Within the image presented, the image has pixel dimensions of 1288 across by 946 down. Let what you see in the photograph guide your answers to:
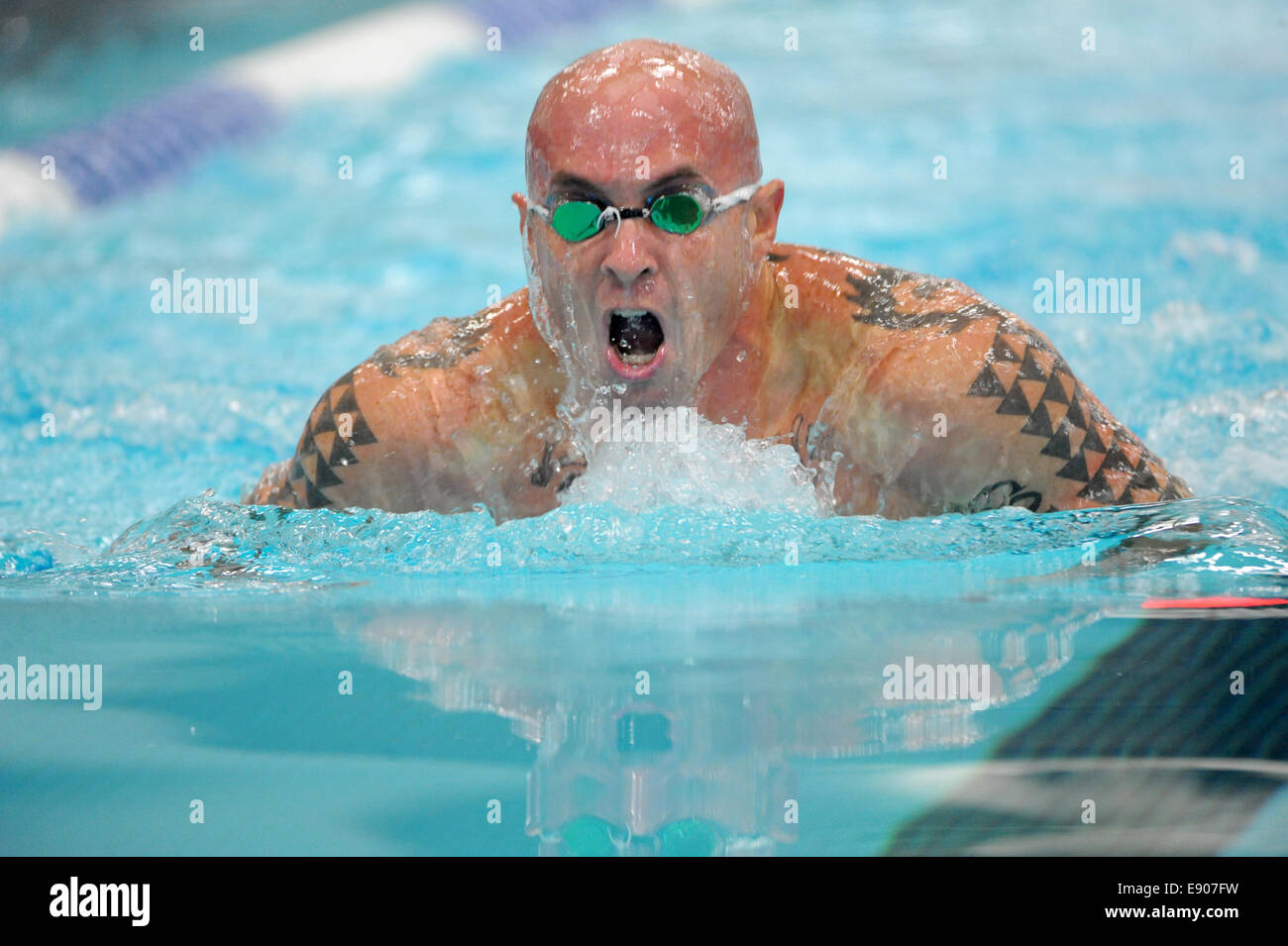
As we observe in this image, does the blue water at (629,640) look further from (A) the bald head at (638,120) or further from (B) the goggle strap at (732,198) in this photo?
(A) the bald head at (638,120)

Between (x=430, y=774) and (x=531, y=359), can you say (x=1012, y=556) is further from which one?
(x=430, y=774)

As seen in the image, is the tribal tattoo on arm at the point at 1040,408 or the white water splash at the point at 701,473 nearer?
the tribal tattoo on arm at the point at 1040,408

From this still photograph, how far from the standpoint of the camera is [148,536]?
2.89m

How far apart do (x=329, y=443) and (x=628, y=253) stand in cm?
83

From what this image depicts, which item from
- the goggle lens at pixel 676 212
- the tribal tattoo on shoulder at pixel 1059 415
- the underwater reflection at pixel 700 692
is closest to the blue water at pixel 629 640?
the underwater reflection at pixel 700 692

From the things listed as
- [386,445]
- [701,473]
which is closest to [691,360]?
[701,473]

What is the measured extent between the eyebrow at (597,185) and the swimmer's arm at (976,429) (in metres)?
0.54

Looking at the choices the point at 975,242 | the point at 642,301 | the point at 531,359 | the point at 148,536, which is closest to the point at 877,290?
the point at 642,301

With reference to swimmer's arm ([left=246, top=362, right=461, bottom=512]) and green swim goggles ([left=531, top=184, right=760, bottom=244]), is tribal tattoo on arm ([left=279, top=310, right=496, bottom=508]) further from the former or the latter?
green swim goggles ([left=531, top=184, right=760, bottom=244])

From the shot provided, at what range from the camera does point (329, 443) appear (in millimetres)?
2879

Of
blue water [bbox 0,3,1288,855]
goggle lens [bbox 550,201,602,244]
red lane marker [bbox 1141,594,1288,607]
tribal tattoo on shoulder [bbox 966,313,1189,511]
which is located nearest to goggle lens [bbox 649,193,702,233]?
goggle lens [bbox 550,201,602,244]

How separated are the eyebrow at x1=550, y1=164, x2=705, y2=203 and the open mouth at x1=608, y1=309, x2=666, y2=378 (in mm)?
257

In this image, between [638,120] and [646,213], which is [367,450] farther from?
[638,120]

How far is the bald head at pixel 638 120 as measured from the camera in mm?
2566
